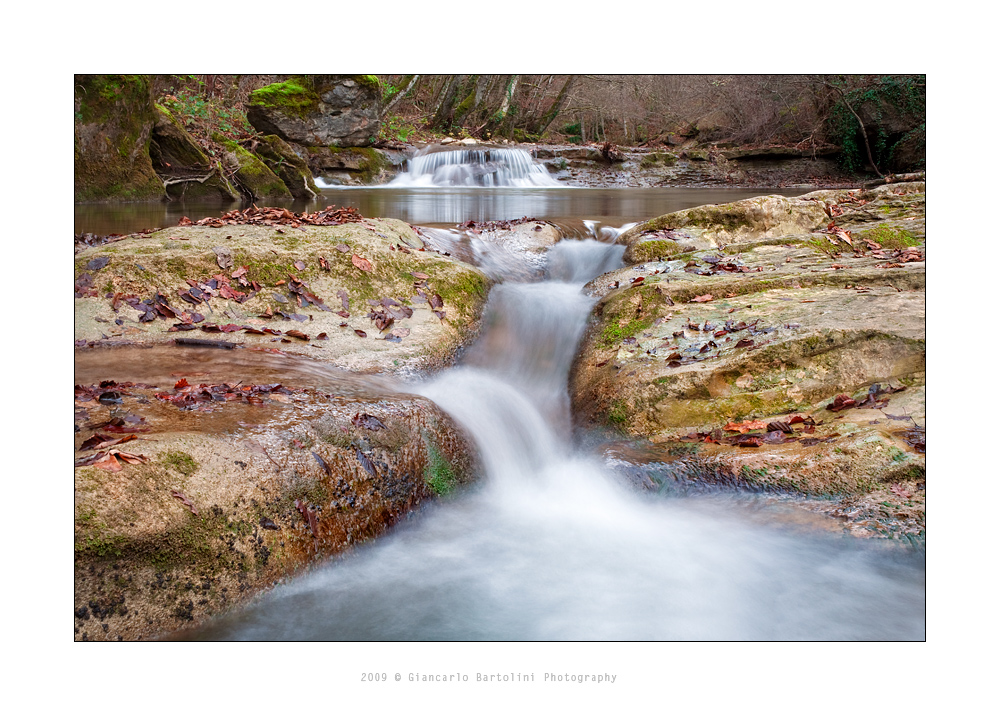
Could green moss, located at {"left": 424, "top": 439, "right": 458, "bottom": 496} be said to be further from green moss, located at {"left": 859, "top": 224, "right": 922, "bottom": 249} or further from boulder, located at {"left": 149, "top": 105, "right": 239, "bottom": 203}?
boulder, located at {"left": 149, "top": 105, "right": 239, "bottom": 203}

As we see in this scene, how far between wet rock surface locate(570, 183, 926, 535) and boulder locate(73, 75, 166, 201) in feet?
12.1

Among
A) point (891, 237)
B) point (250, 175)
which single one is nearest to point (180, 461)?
point (891, 237)

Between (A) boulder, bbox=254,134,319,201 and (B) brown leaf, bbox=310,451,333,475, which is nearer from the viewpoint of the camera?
(B) brown leaf, bbox=310,451,333,475

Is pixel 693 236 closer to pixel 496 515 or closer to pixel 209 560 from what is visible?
pixel 496 515

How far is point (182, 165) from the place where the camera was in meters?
8.80

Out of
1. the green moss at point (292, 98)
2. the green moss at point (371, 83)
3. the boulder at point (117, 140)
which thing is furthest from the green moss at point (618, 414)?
the green moss at point (292, 98)

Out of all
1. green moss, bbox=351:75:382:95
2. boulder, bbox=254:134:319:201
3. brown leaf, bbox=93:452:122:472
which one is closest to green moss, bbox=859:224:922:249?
brown leaf, bbox=93:452:122:472

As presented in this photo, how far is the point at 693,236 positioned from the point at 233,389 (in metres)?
4.99

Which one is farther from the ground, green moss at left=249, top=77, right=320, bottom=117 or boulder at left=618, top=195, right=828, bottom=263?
green moss at left=249, top=77, right=320, bottom=117

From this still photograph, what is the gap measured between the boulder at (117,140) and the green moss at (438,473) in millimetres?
3105

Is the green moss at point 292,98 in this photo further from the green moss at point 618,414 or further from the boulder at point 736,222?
the green moss at point 618,414

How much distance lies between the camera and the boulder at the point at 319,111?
36.4 feet

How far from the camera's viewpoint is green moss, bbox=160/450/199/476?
2.13 meters
